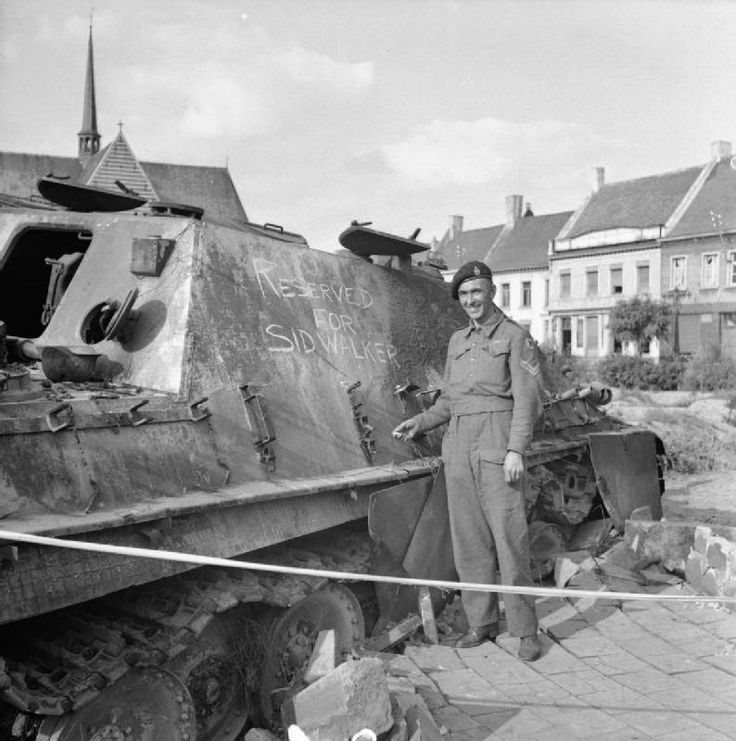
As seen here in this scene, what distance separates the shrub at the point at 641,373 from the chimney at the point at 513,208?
1828 centimetres

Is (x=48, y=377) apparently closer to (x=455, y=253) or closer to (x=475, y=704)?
(x=475, y=704)

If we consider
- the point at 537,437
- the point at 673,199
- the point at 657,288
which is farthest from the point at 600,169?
the point at 537,437

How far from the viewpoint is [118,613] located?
416 centimetres

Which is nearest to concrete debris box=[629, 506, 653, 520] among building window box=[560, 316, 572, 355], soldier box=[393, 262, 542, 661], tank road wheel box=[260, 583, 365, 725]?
soldier box=[393, 262, 542, 661]

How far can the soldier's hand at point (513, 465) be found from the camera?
519 centimetres

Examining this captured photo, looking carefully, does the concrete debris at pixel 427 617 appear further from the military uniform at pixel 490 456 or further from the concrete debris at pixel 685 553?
the concrete debris at pixel 685 553

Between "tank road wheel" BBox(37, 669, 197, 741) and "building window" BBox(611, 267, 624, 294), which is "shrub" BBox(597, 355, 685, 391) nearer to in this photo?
"building window" BBox(611, 267, 624, 294)

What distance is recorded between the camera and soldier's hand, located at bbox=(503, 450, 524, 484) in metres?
5.19

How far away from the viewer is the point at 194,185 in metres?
46.1

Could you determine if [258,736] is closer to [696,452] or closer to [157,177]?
[696,452]

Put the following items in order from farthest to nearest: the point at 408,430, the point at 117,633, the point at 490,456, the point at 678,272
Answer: the point at 678,272, the point at 408,430, the point at 490,456, the point at 117,633

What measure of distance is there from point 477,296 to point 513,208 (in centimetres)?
4448

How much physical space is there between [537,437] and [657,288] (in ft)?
106

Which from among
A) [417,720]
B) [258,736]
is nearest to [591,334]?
[417,720]
